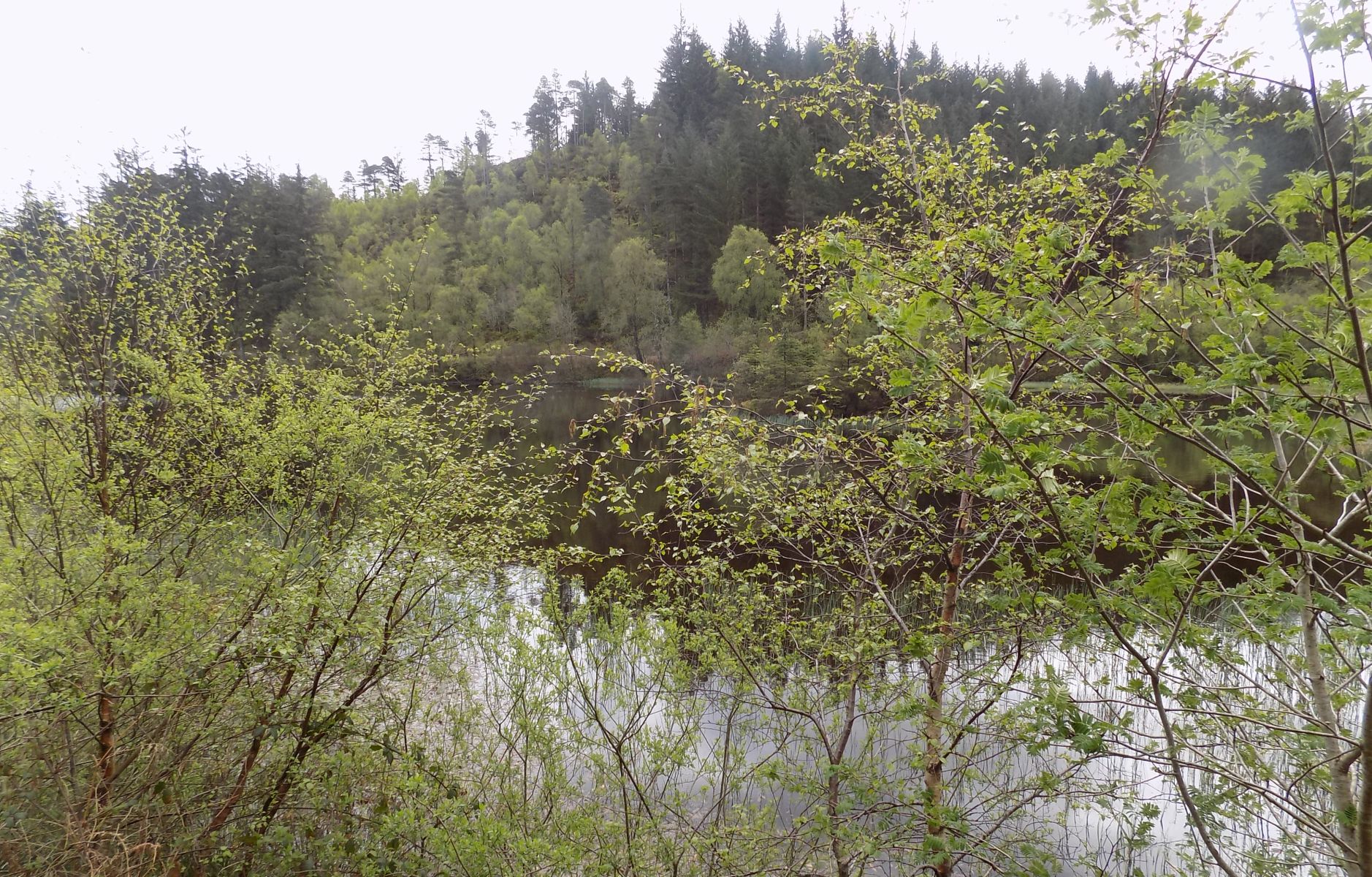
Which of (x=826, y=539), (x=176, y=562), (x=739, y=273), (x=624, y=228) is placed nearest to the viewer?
(x=826, y=539)

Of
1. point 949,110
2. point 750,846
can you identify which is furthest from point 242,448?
point 949,110

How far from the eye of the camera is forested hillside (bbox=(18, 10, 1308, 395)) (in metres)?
35.0

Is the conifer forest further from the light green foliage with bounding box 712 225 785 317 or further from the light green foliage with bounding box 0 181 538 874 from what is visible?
the light green foliage with bounding box 712 225 785 317

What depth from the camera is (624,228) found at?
204 feet

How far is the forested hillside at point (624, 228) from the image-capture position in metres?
35.0

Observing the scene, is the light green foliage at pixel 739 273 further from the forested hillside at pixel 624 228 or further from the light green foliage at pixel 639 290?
the light green foliage at pixel 639 290

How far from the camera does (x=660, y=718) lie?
808 centimetres

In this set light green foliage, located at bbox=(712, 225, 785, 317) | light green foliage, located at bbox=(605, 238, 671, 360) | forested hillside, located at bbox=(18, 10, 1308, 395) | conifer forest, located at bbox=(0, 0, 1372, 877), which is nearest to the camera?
conifer forest, located at bbox=(0, 0, 1372, 877)

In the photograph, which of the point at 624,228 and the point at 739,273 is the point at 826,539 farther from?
the point at 624,228

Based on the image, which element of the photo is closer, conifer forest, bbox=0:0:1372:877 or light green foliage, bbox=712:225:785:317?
conifer forest, bbox=0:0:1372:877

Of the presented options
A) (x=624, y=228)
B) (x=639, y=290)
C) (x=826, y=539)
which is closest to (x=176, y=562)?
(x=826, y=539)

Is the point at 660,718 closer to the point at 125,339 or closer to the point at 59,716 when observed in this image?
the point at 59,716

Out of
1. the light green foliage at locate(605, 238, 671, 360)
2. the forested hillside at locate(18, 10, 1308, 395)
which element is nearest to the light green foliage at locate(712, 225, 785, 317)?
the forested hillside at locate(18, 10, 1308, 395)

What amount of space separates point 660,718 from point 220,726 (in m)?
4.74
